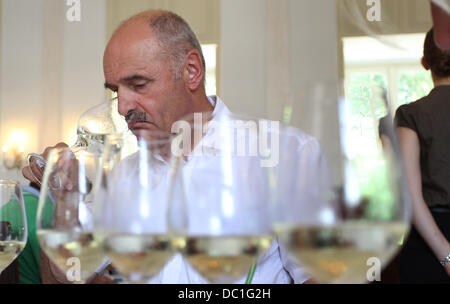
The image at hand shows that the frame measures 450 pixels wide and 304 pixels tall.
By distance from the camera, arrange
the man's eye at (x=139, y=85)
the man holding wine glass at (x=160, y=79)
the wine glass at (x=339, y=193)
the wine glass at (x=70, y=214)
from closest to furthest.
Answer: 1. the wine glass at (x=339, y=193)
2. the wine glass at (x=70, y=214)
3. the man holding wine glass at (x=160, y=79)
4. the man's eye at (x=139, y=85)

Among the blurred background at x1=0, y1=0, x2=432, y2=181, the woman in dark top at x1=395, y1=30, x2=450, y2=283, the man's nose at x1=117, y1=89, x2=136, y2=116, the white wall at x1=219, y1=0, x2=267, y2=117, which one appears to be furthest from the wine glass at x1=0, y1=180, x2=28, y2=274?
the white wall at x1=219, y1=0, x2=267, y2=117

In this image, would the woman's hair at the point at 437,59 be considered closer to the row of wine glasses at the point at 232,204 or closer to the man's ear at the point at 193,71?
the man's ear at the point at 193,71

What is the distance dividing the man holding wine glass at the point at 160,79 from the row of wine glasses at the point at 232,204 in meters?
0.45

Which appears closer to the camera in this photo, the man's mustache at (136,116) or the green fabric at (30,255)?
the man's mustache at (136,116)

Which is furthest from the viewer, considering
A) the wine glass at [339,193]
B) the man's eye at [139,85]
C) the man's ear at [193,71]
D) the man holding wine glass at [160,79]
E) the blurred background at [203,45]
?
the blurred background at [203,45]

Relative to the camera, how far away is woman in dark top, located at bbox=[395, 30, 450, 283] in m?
1.30

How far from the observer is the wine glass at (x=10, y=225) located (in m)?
0.74

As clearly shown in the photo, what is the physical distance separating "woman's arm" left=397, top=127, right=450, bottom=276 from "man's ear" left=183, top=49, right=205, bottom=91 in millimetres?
461

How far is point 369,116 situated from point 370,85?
3cm

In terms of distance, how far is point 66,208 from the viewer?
0.57 meters

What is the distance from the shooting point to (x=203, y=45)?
20.4 ft

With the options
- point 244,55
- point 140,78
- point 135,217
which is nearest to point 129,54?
point 140,78

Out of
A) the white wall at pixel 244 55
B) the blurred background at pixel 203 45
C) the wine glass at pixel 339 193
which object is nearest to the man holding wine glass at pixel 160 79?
the wine glass at pixel 339 193

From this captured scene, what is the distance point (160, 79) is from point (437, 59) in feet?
1.89
